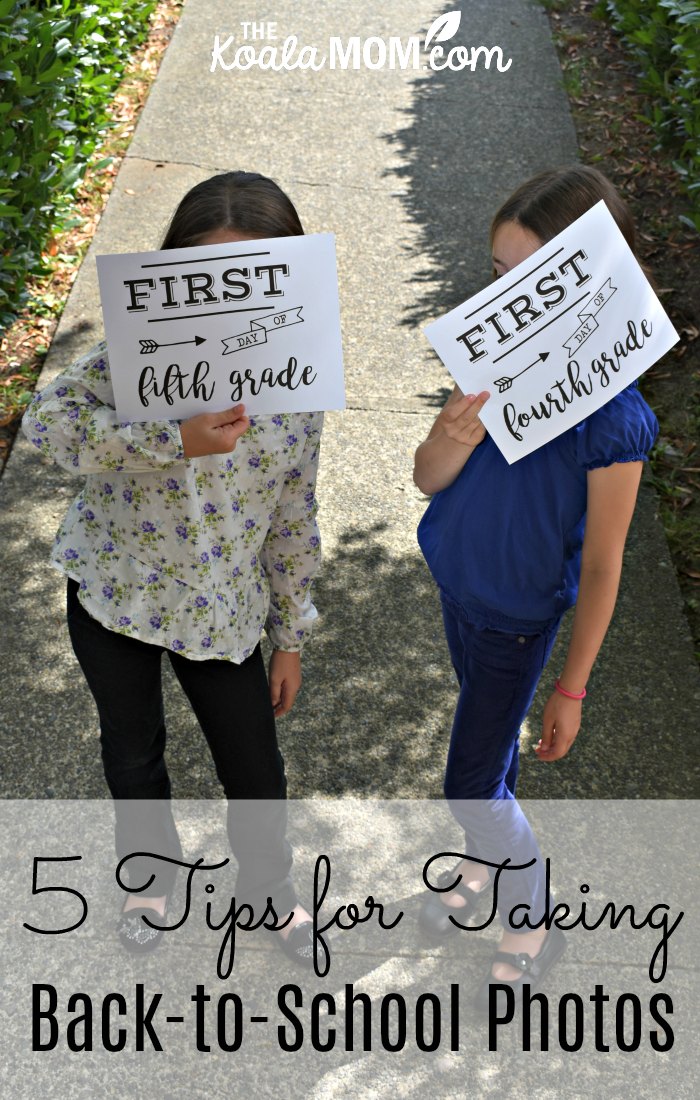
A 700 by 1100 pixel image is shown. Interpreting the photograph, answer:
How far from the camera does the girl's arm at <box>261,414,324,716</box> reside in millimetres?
2641

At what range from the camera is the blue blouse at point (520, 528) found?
2.38 m

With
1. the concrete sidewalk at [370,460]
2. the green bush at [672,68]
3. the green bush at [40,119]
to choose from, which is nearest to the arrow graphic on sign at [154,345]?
the concrete sidewalk at [370,460]

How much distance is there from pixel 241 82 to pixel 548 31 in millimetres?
2569

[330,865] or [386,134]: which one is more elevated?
[386,134]

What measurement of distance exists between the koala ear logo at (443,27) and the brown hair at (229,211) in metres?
7.41

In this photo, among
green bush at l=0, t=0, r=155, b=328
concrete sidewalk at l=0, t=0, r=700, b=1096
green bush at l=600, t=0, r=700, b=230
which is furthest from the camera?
→ green bush at l=600, t=0, r=700, b=230

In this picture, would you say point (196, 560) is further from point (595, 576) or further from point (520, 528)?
point (595, 576)

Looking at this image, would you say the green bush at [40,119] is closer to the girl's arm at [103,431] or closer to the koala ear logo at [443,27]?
the koala ear logo at [443,27]

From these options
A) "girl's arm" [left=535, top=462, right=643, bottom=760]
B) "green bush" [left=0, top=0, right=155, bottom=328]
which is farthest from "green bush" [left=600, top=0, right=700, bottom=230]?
"girl's arm" [left=535, top=462, right=643, bottom=760]

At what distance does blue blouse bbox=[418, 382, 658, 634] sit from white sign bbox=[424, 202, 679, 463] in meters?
0.06

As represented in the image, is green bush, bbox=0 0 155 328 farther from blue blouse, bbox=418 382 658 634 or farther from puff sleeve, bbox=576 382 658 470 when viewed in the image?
puff sleeve, bbox=576 382 658 470

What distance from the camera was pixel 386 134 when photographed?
306 inches

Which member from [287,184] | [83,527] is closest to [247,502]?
[83,527]

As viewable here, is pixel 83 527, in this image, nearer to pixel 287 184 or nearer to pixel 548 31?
pixel 287 184
